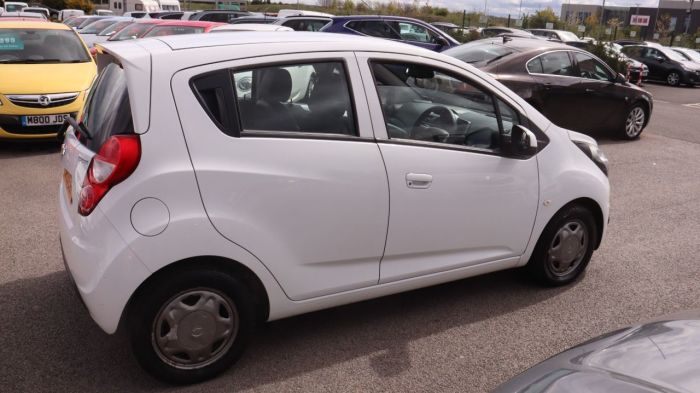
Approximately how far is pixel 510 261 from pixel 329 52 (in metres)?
1.79

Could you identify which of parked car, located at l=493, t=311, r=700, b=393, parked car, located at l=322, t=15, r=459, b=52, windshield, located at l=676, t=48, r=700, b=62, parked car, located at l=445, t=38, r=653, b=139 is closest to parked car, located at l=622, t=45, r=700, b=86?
windshield, located at l=676, t=48, r=700, b=62

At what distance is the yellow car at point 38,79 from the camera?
7441mm

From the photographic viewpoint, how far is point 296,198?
3033mm

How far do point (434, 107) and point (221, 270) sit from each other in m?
1.59

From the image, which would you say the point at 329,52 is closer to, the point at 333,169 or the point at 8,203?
the point at 333,169

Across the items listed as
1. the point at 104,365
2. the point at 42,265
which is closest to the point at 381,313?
the point at 104,365

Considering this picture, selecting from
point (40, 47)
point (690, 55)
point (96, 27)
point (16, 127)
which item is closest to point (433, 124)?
point (16, 127)

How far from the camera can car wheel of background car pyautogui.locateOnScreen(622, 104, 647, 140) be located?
1034 centimetres

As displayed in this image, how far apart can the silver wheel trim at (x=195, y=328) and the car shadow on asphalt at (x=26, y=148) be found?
5.73 m

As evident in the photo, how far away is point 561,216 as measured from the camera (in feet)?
13.4

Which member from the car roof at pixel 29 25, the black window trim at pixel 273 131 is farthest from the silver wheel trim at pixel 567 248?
the car roof at pixel 29 25

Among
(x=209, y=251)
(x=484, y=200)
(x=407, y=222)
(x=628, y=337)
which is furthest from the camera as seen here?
(x=484, y=200)

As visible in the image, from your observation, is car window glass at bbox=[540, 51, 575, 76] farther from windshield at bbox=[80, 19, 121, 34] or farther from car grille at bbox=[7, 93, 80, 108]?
windshield at bbox=[80, 19, 121, 34]

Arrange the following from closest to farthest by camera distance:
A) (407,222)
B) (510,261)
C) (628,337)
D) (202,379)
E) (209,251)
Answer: (628,337) < (209,251) < (202,379) < (407,222) < (510,261)
